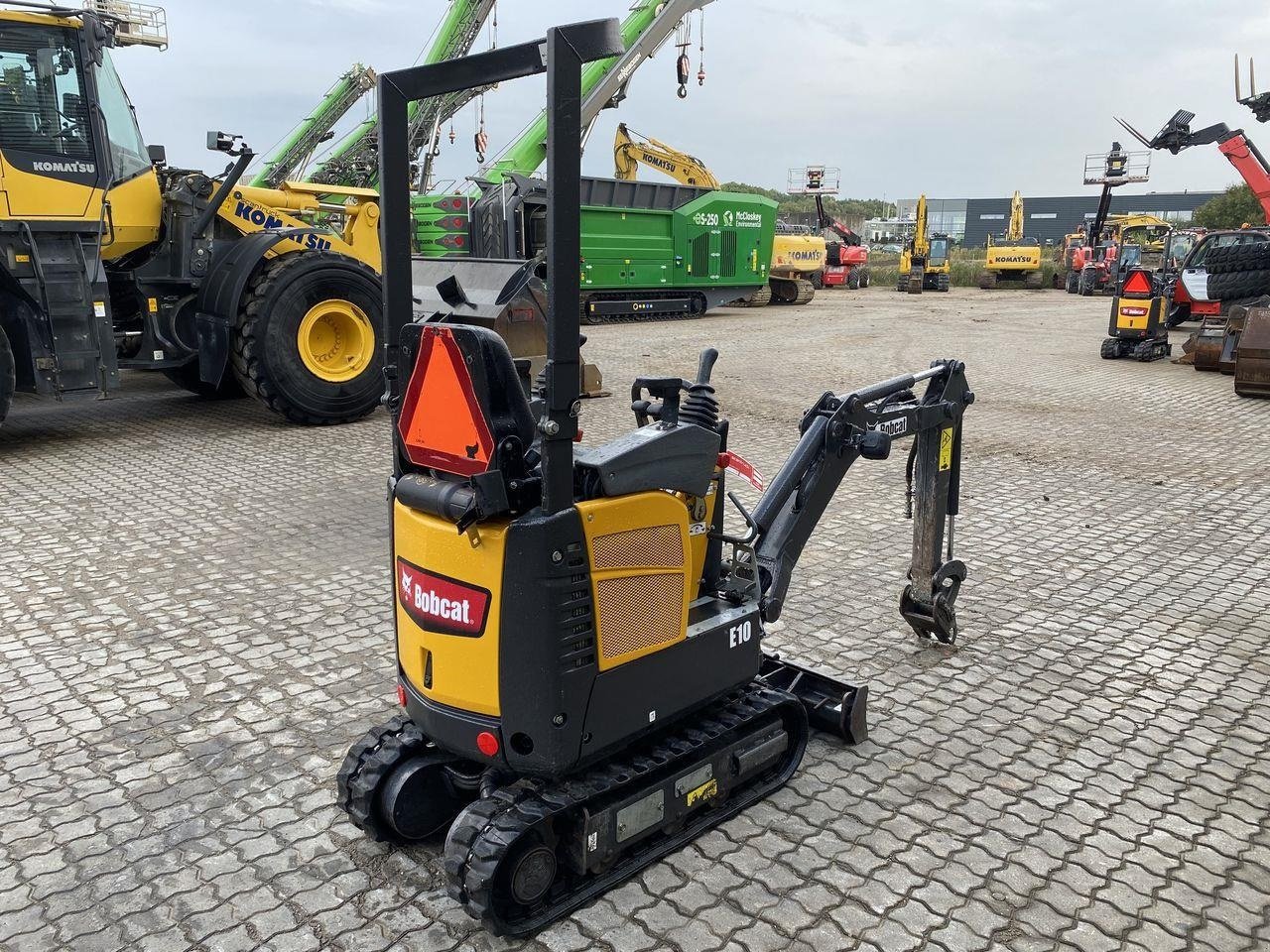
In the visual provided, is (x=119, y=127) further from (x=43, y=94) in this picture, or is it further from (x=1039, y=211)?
(x=1039, y=211)

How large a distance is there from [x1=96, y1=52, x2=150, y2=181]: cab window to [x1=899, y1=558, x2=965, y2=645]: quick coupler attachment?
7734 millimetres

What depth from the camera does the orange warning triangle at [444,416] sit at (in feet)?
8.33

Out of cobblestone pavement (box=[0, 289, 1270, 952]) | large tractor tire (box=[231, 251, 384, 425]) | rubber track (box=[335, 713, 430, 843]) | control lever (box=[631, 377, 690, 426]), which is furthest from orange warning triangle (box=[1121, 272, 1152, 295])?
rubber track (box=[335, 713, 430, 843])

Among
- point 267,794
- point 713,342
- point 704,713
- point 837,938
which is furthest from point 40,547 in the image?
point 713,342

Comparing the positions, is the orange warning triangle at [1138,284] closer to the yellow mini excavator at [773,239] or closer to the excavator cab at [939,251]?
the yellow mini excavator at [773,239]

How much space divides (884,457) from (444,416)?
1767 mm

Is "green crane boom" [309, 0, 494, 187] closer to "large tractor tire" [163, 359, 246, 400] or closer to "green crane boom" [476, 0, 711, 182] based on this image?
"green crane boom" [476, 0, 711, 182]

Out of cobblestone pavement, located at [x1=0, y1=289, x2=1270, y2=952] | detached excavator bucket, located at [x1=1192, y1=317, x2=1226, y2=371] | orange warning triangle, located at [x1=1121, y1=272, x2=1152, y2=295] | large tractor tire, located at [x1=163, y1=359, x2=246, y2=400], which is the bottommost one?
cobblestone pavement, located at [x1=0, y1=289, x2=1270, y2=952]

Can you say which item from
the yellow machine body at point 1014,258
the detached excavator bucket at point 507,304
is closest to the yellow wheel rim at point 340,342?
the detached excavator bucket at point 507,304

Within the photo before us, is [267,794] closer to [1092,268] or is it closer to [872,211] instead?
[1092,268]

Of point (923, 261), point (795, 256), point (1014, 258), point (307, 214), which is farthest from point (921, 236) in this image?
point (307, 214)

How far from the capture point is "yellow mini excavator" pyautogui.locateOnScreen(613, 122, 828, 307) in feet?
73.8

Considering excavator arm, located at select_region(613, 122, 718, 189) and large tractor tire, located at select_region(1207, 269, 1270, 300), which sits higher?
excavator arm, located at select_region(613, 122, 718, 189)

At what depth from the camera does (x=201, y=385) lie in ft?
34.9
